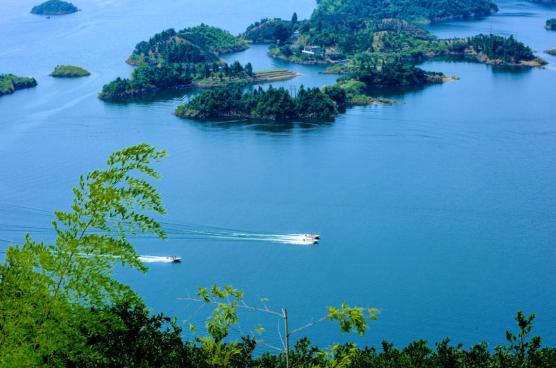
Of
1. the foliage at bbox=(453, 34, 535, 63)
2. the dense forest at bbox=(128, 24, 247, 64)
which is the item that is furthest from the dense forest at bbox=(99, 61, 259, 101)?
the foliage at bbox=(453, 34, 535, 63)

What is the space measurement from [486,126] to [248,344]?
20.1 meters

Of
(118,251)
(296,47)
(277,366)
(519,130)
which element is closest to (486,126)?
(519,130)

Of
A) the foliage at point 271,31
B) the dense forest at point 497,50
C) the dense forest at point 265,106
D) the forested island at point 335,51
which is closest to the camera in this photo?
the dense forest at point 265,106

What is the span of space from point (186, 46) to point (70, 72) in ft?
19.2

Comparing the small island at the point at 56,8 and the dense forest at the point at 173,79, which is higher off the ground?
the small island at the point at 56,8

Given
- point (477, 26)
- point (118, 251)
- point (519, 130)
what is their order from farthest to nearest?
point (477, 26)
point (519, 130)
point (118, 251)

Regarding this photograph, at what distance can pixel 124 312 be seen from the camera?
7066 millimetres

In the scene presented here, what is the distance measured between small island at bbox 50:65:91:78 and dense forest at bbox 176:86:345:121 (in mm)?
9059

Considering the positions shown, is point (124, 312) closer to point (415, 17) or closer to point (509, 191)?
point (509, 191)

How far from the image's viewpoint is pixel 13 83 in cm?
3297

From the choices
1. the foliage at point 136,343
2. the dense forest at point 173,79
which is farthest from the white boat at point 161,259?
the dense forest at point 173,79

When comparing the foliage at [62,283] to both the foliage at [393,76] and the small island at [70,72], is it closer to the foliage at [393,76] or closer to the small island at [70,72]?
the foliage at [393,76]

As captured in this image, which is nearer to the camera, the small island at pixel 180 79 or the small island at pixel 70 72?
the small island at pixel 180 79

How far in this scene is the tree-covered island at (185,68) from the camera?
31.8 m
